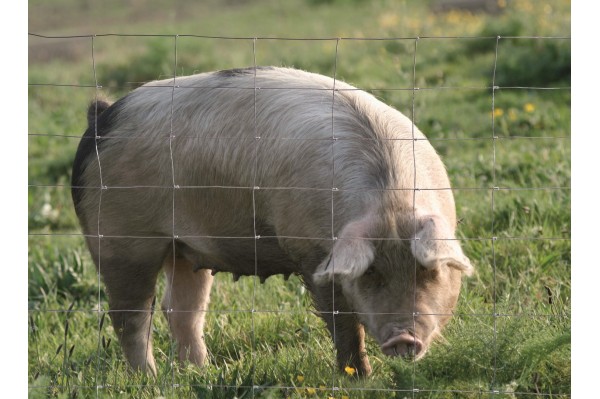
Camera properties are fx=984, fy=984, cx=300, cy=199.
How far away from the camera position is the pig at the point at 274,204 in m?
4.23

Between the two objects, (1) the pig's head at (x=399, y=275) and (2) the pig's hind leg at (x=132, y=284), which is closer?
(1) the pig's head at (x=399, y=275)

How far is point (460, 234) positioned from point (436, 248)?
2.02 m

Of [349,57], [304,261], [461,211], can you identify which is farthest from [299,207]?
[349,57]

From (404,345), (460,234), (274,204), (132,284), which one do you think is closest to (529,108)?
(460,234)

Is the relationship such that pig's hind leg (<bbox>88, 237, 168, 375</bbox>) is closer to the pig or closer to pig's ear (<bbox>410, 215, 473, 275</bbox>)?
the pig

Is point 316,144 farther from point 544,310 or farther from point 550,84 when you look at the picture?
point 550,84

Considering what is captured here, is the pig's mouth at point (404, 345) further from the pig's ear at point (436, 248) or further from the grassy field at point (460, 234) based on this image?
the pig's ear at point (436, 248)

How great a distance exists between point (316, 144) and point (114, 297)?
1.43m

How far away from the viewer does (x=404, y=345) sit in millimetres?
4180

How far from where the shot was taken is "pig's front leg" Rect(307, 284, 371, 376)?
450cm

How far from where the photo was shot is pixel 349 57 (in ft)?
39.6

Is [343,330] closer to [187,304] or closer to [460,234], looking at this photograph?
[187,304]

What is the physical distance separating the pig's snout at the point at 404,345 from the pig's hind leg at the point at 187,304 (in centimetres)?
129

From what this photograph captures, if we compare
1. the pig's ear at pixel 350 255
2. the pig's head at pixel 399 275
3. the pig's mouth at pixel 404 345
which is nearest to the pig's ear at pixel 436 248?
the pig's head at pixel 399 275
